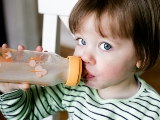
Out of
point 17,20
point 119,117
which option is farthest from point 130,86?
point 17,20

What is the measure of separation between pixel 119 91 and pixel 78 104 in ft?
0.36

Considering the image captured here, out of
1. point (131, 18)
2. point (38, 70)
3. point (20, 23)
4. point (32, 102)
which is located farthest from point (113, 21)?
point (20, 23)

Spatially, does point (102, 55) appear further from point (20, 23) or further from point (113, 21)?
point (20, 23)

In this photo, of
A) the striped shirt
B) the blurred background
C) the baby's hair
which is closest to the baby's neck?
the striped shirt

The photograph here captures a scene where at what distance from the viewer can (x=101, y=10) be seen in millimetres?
625

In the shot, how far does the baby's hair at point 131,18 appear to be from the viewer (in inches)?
24.3

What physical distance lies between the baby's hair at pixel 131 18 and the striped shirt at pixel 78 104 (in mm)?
130

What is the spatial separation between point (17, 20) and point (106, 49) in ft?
3.04

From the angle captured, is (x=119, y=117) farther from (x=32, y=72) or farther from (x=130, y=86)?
(x=32, y=72)

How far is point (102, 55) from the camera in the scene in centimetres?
65

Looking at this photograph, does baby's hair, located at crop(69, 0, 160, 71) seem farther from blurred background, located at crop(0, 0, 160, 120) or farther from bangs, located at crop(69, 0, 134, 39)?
blurred background, located at crop(0, 0, 160, 120)

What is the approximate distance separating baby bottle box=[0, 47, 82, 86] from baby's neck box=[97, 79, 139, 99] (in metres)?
0.14

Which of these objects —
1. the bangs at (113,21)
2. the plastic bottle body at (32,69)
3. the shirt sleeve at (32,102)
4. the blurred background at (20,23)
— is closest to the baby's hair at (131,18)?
the bangs at (113,21)

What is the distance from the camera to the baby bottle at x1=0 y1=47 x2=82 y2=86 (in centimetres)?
63
